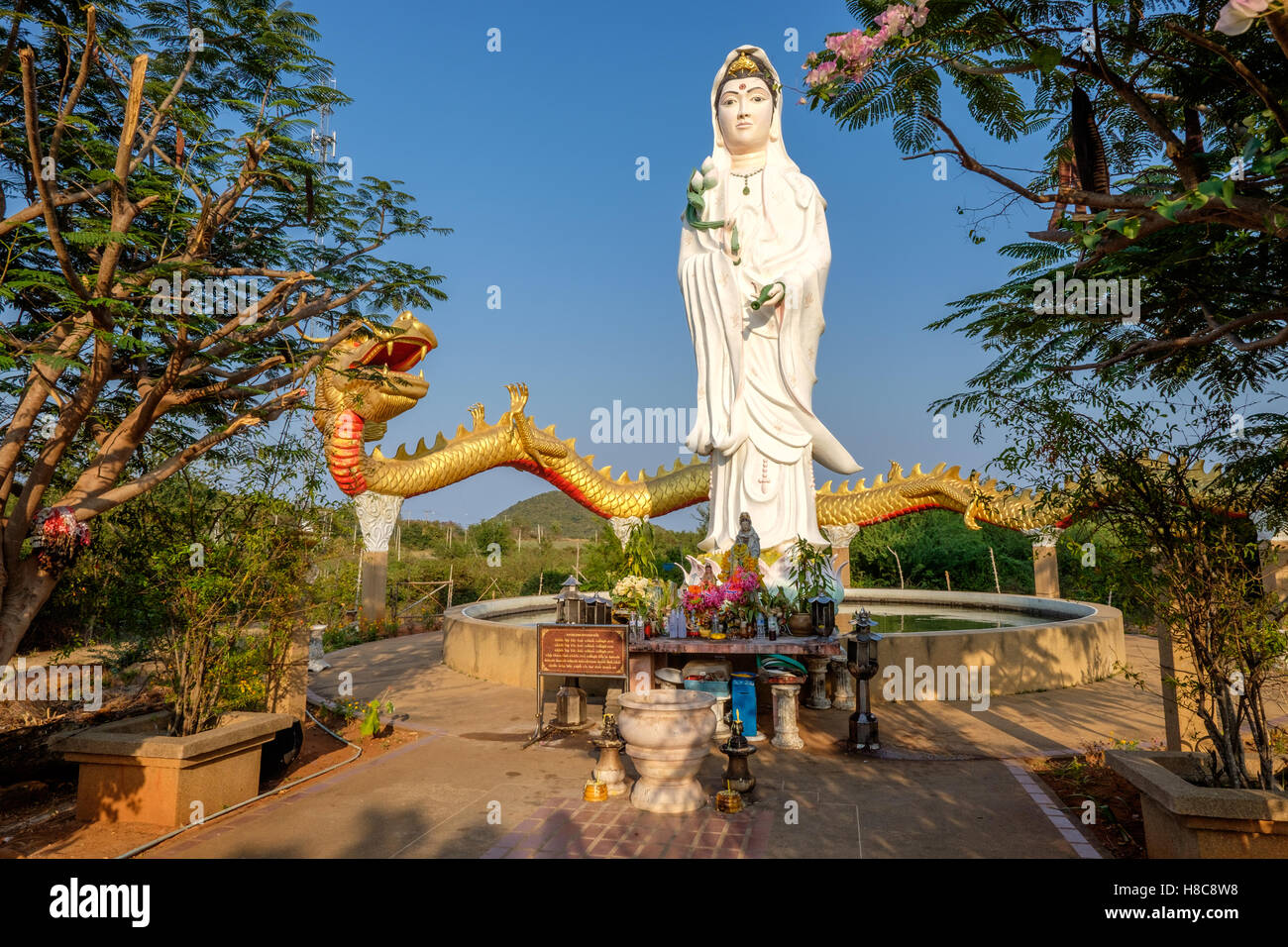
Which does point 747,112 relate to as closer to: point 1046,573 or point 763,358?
point 763,358

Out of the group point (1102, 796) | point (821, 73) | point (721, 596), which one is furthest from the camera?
point (721, 596)

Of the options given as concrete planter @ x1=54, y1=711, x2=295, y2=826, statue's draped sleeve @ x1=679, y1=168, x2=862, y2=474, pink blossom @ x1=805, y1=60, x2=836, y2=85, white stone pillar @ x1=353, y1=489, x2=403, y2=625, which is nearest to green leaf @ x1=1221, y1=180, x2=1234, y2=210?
pink blossom @ x1=805, y1=60, x2=836, y2=85

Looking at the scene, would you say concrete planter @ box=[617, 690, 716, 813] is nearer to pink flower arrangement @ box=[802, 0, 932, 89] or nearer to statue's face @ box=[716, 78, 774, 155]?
pink flower arrangement @ box=[802, 0, 932, 89]

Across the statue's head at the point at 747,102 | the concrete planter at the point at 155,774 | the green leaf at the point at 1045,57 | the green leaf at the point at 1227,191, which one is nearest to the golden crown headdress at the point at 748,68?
the statue's head at the point at 747,102

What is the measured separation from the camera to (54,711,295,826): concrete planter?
5262mm

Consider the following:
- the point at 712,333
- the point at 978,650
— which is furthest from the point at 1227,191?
the point at 712,333

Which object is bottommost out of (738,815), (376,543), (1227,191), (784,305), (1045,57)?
(738,815)

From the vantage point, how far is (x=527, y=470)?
718 inches

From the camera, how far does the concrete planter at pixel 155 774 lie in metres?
5.26

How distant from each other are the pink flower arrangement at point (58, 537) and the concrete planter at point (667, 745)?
13.4 feet

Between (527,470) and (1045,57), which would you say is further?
(527,470)

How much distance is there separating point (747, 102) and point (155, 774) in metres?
10.9

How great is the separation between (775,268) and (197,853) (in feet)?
31.5

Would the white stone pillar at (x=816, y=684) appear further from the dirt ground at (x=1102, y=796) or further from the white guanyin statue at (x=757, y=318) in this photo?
the dirt ground at (x=1102, y=796)
